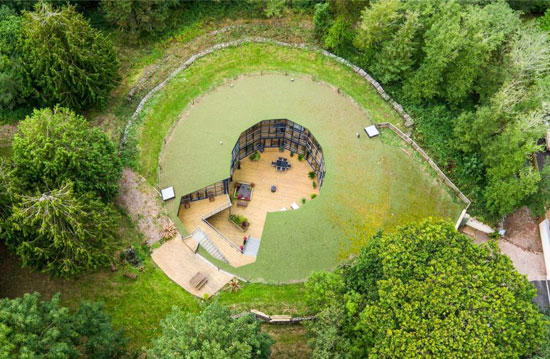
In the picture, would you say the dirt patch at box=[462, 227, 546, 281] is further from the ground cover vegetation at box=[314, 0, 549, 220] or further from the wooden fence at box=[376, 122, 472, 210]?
the wooden fence at box=[376, 122, 472, 210]

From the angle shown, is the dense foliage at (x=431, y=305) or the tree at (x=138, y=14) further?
the tree at (x=138, y=14)

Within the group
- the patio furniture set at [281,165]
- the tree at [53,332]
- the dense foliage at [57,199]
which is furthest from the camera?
the patio furniture set at [281,165]

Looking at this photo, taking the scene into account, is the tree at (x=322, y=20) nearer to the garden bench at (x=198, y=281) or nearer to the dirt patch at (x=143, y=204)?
the dirt patch at (x=143, y=204)

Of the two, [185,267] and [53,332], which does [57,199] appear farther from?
[185,267]

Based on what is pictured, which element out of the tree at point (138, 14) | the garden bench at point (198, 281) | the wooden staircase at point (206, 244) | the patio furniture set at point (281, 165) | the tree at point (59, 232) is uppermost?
the tree at point (138, 14)

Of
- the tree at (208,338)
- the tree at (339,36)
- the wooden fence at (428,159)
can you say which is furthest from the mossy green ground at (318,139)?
the tree at (208,338)

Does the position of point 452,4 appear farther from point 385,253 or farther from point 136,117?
point 136,117

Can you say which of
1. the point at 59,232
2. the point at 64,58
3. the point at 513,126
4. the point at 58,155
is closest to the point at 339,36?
the point at 513,126

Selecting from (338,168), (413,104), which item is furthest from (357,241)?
(413,104)
